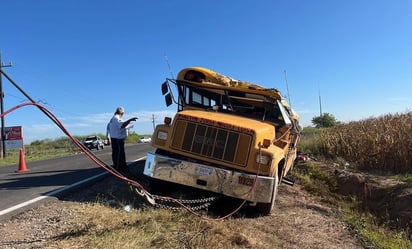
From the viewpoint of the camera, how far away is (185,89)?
8500 mm

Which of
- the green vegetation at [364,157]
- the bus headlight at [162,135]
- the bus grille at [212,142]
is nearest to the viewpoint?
the bus grille at [212,142]

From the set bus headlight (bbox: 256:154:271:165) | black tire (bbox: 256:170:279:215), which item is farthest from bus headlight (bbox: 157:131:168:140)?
black tire (bbox: 256:170:279:215)

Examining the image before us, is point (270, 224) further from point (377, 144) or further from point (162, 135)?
point (377, 144)

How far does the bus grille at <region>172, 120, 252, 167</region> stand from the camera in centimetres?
662

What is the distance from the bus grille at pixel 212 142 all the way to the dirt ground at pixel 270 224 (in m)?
1.08

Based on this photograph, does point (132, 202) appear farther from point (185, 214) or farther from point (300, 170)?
point (300, 170)

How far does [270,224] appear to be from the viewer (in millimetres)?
6473

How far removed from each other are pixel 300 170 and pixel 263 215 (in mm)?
6549

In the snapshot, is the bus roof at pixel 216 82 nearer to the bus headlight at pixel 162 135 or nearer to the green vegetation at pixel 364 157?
the bus headlight at pixel 162 135

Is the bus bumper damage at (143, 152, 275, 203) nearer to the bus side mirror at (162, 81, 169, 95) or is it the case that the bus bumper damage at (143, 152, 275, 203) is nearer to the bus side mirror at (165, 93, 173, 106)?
the bus side mirror at (165, 93, 173, 106)

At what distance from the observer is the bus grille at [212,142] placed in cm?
662

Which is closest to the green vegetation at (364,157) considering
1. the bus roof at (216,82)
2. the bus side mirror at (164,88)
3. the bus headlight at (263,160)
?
the bus headlight at (263,160)

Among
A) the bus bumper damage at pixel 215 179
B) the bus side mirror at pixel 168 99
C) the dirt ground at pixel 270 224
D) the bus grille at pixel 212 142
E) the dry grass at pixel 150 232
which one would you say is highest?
the bus side mirror at pixel 168 99

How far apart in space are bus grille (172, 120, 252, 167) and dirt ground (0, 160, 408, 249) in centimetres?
108
